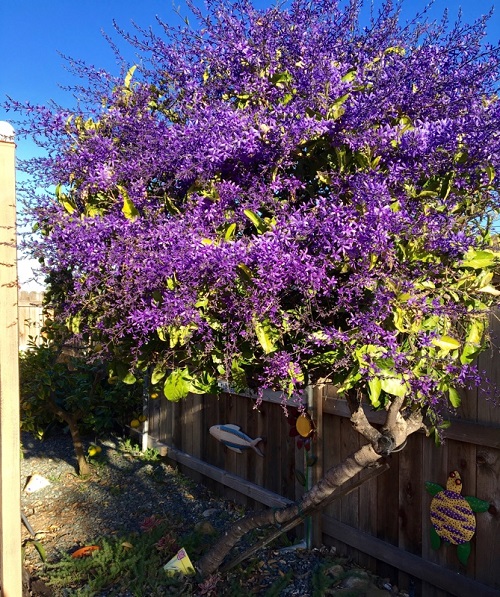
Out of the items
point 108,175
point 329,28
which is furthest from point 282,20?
point 108,175

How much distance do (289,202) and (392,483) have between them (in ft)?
7.41

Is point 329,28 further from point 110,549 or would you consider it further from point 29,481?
point 29,481

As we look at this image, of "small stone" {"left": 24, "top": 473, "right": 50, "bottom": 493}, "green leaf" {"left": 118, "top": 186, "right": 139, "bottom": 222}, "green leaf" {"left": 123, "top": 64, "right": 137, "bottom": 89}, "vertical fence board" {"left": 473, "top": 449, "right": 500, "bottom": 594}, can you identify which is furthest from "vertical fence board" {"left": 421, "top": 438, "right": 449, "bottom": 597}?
"small stone" {"left": 24, "top": 473, "right": 50, "bottom": 493}

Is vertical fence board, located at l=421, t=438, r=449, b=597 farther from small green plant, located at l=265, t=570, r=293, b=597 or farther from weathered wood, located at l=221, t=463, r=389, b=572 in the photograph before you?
small green plant, located at l=265, t=570, r=293, b=597

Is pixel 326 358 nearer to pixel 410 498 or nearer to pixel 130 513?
pixel 410 498

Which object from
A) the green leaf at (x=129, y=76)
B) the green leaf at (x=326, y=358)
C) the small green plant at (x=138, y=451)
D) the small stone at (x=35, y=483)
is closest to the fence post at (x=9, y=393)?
the green leaf at (x=129, y=76)

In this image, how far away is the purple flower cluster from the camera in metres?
1.66

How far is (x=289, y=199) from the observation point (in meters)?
1.93

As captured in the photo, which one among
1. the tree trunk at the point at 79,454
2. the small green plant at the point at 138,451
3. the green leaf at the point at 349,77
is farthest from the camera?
the small green plant at the point at 138,451

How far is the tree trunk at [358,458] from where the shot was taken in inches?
90.3

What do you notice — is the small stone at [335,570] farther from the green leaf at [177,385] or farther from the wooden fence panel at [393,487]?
the green leaf at [177,385]

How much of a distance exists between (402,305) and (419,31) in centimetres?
104

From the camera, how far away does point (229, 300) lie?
175cm

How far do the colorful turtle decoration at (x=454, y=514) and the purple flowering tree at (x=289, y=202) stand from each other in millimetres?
1309
